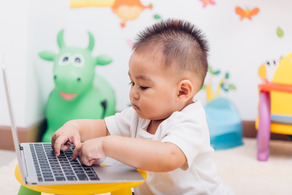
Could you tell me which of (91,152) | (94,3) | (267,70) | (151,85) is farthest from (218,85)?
(91,152)

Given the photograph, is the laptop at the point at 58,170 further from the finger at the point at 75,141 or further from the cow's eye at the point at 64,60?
the cow's eye at the point at 64,60

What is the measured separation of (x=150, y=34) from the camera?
79cm

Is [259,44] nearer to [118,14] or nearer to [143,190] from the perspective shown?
[118,14]

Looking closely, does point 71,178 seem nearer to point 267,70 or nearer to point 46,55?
point 46,55

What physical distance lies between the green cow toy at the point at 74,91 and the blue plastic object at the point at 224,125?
1.85 ft

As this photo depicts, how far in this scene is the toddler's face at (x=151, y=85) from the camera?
73 centimetres

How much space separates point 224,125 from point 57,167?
1551mm

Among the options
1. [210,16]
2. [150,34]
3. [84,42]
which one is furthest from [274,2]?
[150,34]

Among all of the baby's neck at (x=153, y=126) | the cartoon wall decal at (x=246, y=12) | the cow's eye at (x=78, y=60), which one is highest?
the cartoon wall decal at (x=246, y=12)

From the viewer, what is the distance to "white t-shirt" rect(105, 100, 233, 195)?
2.20 feet

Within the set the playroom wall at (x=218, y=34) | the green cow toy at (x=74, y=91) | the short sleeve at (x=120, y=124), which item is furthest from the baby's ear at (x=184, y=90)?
the playroom wall at (x=218, y=34)

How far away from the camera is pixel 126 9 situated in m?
2.36

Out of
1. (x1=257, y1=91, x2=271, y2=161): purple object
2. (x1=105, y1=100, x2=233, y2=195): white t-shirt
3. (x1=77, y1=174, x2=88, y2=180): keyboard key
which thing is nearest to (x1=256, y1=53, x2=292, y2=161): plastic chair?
(x1=257, y1=91, x2=271, y2=161): purple object

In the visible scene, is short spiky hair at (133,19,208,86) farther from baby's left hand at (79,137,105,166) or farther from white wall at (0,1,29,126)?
white wall at (0,1,29,126)
